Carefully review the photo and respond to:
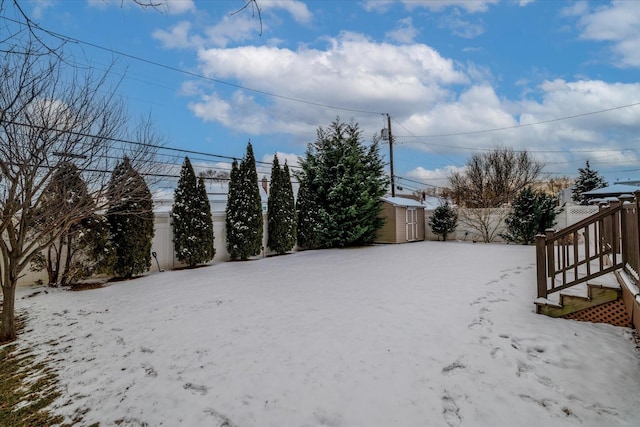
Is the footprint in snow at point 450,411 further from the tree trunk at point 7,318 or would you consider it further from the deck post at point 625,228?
the tree trunk at point 7,318

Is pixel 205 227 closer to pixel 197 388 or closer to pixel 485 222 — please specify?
pixel 197 388

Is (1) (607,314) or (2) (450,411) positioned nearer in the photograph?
(2) (450,411)

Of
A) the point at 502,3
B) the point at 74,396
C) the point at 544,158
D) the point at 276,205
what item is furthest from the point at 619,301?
the point at 544,158

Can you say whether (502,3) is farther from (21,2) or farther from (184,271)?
(184,271)

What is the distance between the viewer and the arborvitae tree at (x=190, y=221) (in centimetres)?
891

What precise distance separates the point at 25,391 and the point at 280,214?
881 centimetres

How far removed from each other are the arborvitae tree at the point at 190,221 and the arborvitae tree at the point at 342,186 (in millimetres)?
4479

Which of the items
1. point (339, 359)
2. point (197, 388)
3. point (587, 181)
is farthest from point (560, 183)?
point (197, 388)

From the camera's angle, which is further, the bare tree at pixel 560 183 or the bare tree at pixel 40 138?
the bare tree at pixel 560 183

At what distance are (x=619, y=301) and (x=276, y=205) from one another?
9379 millimetres

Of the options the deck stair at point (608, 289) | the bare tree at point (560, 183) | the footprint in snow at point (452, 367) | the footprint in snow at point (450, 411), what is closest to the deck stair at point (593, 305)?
the deck stair at point (608, 289)

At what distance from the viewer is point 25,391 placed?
9.22ft

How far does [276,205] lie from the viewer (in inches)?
448

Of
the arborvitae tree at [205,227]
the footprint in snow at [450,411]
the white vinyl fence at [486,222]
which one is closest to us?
the footprint in snow at [450,411]
